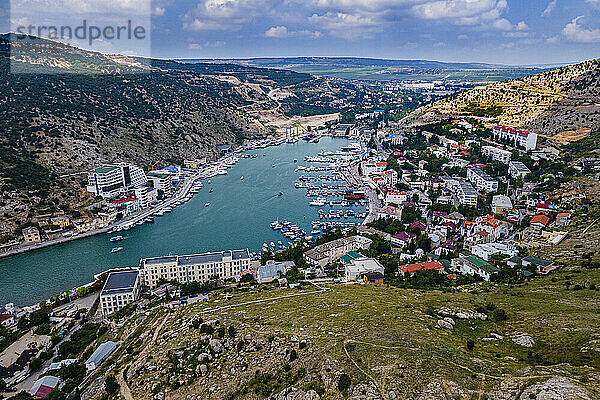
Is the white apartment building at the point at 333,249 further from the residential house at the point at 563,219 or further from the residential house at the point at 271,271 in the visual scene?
the residential house at the point at 563,219

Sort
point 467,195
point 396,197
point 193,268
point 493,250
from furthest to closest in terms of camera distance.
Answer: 1. point 396,197
2. point 467,195
3. point 193,268
4. point 493,250

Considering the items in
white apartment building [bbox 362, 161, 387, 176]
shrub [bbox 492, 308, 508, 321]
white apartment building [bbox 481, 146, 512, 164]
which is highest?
white apartment building [bbox 481, 146, 512, 164]

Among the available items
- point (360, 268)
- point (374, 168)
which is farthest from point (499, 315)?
point (374, 168)

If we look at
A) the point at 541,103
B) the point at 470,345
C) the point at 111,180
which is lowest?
the point at 470,345

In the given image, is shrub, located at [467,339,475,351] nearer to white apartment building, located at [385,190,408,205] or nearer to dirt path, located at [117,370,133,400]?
dirt path, located at [117,370,133,400]

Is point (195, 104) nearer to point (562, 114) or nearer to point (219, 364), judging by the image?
point (562, 114)

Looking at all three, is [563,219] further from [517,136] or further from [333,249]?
[517,136]

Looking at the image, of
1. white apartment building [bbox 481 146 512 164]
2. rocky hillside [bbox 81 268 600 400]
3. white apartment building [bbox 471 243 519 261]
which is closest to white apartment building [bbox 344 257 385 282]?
rocky hillside [bbox 81 268 600 400]
